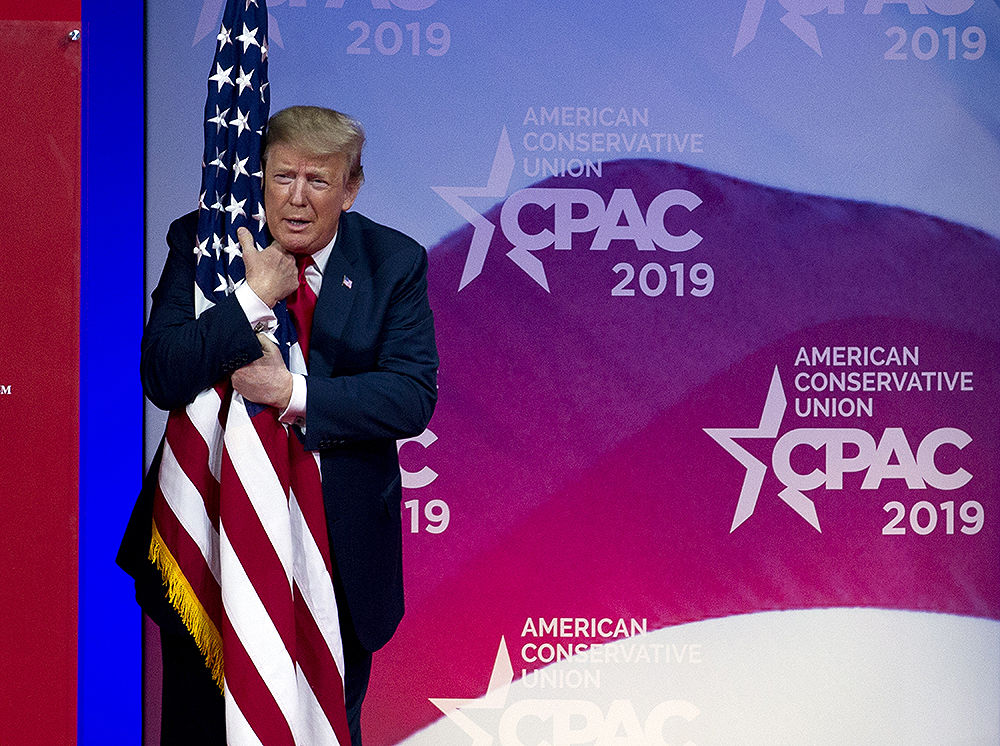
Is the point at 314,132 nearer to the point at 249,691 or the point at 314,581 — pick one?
the point at 314,581

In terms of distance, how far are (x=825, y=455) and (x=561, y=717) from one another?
107cm

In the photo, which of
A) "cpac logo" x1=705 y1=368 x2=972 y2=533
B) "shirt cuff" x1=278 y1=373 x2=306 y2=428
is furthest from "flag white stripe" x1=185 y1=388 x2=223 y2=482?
"cpac logo" x1=705 y1=368 x2=972 y2=533

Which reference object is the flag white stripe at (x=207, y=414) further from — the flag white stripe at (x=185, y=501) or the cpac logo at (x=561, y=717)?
the cpac logo at (x=561, y=717)

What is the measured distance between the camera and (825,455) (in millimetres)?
2955

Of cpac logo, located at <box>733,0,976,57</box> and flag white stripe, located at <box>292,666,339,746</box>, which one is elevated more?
cpac logo, located at <box>733,0,976,57</box>

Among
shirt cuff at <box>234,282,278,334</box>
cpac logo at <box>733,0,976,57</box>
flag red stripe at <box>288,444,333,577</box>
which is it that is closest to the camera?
shirt cuff at <box>234,282,278,334</box>

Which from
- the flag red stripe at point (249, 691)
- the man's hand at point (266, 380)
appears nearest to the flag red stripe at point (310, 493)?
the man's hand at point (266, 380)

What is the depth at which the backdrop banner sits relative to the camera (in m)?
2.90

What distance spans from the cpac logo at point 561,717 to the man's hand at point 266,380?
4.29 ft

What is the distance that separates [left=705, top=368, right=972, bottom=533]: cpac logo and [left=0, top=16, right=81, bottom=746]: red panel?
1.77m

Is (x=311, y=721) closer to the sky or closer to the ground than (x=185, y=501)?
closer to the ground

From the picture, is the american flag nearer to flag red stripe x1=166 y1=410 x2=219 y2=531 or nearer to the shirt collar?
flag red stripe x1=166 y1=410 x2=219 y2=531

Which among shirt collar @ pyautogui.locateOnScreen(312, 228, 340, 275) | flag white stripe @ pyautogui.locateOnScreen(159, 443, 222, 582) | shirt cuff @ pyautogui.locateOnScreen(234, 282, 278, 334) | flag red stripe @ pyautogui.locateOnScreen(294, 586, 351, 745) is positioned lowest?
flag red stripe @ pyautogui.locateOnScreen(294, 586, 351, 745)

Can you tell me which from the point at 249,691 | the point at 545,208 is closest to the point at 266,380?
the point at 249,691
